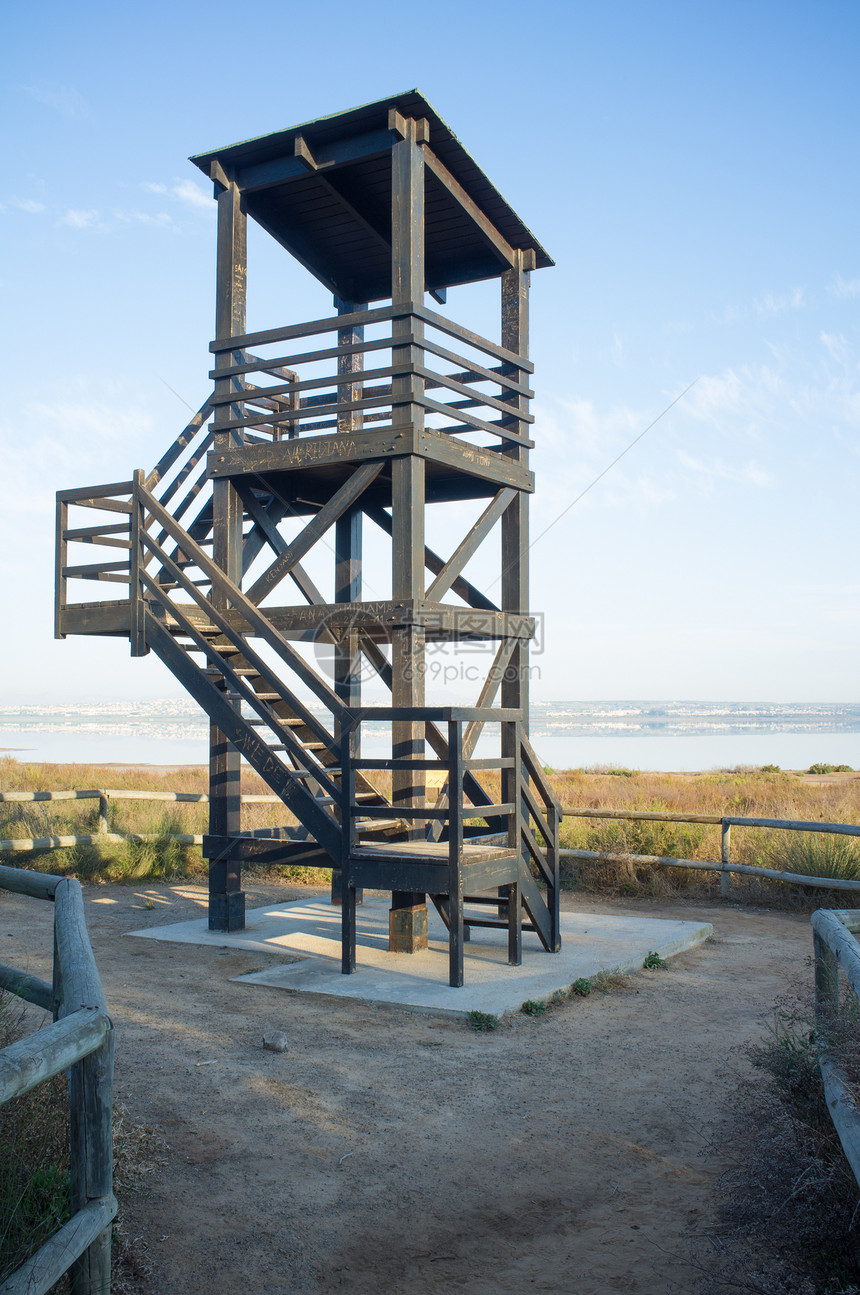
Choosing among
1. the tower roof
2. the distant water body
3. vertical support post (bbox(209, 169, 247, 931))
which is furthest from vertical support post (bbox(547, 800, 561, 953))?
the distant water body

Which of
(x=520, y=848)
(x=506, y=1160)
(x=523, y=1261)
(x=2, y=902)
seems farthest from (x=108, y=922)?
(x=523, y=1261)

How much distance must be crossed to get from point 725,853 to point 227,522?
734 centimetres

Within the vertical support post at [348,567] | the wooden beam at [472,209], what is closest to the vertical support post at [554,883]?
the vertical support post at [348,567]

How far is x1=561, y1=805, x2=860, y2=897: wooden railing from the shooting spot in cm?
1124

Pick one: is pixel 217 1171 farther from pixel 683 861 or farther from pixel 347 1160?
pixel 683 861

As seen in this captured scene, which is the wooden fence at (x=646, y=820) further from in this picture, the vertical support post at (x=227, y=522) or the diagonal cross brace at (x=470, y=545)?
the diagonal cross brace at (x=470, y=545)

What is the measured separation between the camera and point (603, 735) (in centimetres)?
10006

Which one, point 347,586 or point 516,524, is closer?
point 516,524

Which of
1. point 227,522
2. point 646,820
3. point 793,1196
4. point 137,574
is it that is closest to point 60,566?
point 137,574

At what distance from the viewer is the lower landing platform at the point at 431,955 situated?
24.4 feet

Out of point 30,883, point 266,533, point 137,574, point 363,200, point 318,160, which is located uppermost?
point 363,200

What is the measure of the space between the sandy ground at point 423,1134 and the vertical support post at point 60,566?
396 centimetres

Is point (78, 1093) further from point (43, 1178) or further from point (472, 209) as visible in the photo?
point (472, 209)

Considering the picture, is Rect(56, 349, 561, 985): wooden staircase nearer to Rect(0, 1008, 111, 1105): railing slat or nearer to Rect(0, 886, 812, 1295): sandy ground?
Rect(0, 886, 812, 1295): sandy ground
